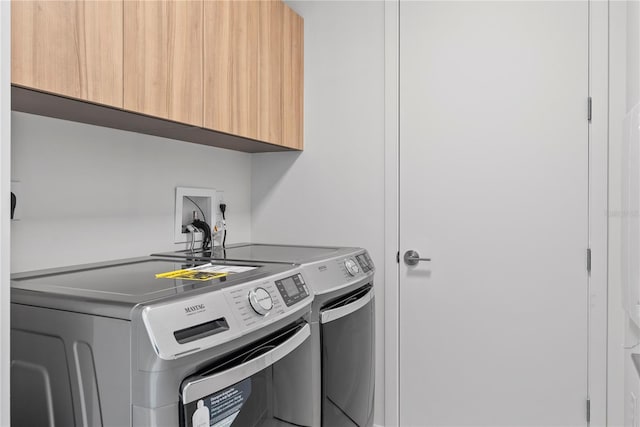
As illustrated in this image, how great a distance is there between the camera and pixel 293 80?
2.17 meters

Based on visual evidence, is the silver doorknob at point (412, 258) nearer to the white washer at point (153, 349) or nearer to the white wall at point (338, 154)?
the white wall at point (338, 154)

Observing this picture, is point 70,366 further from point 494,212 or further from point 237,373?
point 494,212

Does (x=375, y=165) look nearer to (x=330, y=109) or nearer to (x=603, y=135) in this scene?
(x=330, y=109)

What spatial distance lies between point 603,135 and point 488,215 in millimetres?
535

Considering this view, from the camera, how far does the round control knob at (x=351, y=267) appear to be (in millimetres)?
1604

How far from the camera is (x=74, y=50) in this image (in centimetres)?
106

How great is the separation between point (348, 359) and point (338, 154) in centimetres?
103

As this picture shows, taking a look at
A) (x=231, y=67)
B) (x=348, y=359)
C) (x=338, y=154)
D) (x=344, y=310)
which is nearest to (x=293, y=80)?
(x=338, y=154)

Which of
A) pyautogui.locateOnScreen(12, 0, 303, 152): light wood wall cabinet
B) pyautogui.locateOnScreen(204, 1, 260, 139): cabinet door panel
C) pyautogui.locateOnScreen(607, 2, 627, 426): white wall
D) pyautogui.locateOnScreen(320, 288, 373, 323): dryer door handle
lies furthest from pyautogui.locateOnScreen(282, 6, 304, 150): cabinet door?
pyautogui.locateOnScreen(607, 2, 627, 426): white wall

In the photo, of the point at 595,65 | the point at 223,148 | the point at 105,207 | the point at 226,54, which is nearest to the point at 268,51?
the point at 226,54

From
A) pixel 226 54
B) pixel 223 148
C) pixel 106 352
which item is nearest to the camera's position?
pixel 106 352

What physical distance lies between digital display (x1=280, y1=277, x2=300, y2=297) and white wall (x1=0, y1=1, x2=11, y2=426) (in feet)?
2.04

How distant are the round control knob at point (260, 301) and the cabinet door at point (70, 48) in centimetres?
63

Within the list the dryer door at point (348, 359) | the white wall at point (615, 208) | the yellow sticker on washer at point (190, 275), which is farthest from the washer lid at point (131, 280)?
the white wall at point (615, 208)
